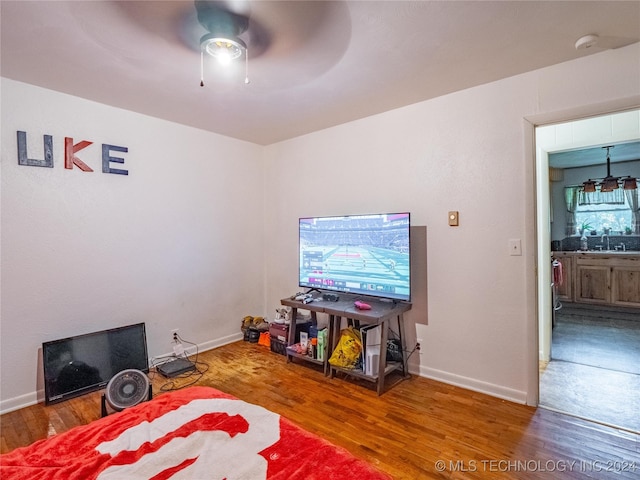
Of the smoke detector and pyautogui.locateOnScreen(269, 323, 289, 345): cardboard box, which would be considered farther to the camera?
pyautogui.locateOnScreen(269, 323, 289, 345): cardboard box

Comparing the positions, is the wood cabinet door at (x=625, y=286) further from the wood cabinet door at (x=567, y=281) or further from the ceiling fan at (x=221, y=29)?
the ceiling fan at (x=221, y=29)

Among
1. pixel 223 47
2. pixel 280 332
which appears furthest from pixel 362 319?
→ pixel 223 47

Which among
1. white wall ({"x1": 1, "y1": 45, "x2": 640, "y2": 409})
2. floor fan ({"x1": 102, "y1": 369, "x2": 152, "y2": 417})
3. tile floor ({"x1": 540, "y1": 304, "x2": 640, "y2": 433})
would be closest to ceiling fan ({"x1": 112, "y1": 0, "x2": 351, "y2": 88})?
white wall ({"x1": 1, "y1": 45, "x2": 640, "y2": 409})

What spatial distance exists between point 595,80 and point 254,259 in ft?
11.9

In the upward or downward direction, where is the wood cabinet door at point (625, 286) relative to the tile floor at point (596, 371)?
upward

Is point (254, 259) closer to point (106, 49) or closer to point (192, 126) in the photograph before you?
point (192, 126)

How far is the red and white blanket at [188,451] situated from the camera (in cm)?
114

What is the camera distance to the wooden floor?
1.79 metres

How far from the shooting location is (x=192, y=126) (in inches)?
138

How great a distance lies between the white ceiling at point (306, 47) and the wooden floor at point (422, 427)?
242 cm

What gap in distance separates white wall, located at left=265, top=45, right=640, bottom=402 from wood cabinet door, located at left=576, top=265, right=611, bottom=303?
13.4 ft

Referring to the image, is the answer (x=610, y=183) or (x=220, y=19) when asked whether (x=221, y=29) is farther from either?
(x=610, y=183)

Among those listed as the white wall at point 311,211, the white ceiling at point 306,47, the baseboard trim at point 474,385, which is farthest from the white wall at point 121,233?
the baseboard trim at point 474,385

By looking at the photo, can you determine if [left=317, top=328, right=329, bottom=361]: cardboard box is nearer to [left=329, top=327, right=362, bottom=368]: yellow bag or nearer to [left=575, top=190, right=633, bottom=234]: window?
[left=329, top=327, right=362, bottom=368]: yellow bag
